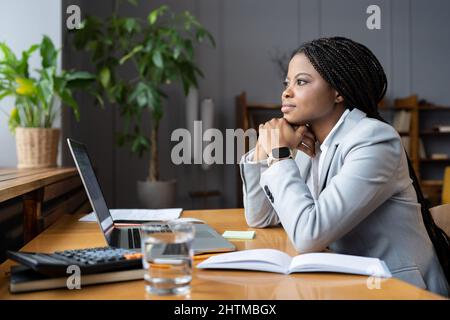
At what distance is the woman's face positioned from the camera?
1386 millimetres

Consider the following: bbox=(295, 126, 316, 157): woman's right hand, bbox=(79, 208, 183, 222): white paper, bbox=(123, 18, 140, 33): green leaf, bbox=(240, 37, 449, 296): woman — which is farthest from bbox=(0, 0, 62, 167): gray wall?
bbox=(295, 126, 316, 157): woman's right hand

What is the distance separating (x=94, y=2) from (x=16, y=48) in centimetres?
220

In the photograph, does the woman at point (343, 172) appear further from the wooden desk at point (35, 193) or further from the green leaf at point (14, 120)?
the green leaf at point (14, 120)

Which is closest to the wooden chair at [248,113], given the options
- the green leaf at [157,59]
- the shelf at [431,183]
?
the green leaf at [157,59]

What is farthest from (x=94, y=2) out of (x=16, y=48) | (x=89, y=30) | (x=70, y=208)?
(x=70, y=208)

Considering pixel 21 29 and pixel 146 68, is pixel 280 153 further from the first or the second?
pixel 146 68

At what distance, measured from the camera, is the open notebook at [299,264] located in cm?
89

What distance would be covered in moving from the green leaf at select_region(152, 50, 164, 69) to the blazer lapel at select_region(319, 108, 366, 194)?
8.10 feet

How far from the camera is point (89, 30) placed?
377 cm

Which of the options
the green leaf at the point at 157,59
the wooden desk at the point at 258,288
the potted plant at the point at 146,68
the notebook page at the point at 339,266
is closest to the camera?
the wooden desk at the point at 258,288

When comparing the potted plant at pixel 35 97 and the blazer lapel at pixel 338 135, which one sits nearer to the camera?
the blazer lapel at pixel 338 135

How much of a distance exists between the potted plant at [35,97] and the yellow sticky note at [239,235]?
152 cm

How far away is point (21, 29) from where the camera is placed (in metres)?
2.93

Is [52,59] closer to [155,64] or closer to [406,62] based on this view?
[155,64]
